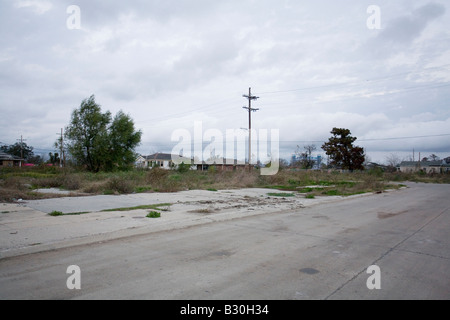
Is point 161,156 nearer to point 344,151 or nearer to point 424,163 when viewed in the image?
point 344,151

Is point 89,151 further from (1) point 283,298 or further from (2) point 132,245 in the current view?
(1) point 283,298

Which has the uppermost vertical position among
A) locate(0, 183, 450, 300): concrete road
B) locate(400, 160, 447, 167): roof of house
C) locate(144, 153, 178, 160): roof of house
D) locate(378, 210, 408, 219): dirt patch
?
locate(144, 153, 178, 160): roof of house

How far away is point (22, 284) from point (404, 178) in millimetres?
59001

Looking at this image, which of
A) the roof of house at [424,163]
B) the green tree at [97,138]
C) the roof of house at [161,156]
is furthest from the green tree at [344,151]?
the roof of house at [161,156]

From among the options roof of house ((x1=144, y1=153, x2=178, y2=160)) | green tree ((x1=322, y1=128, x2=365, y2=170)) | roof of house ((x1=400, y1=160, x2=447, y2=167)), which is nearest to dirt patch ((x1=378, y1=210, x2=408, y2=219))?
green tree ((x1=322, y1=128, x2=365, y2=170))

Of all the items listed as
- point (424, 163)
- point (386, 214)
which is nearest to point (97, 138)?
point (386, 214)

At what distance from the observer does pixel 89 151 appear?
1790 inches

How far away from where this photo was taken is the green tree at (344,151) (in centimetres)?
6203

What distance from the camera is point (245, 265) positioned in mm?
5422

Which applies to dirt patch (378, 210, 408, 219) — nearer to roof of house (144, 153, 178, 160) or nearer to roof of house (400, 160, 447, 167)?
roof of house (144, 153, 178, 160)

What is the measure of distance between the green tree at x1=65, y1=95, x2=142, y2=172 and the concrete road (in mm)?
40632

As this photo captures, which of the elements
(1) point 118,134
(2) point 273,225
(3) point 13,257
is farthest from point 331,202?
(1) point 118,134

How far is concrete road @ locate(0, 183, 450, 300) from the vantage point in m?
4.24

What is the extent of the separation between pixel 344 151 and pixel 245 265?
62.3 metres
